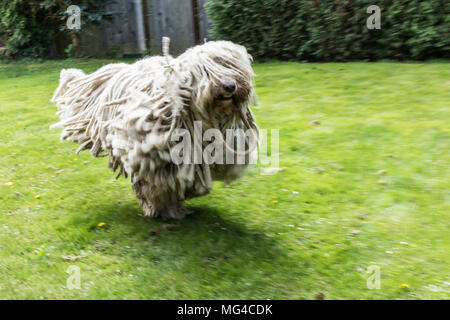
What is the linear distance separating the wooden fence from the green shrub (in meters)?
1.17

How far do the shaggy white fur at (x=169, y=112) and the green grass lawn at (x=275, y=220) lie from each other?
0.54 metres

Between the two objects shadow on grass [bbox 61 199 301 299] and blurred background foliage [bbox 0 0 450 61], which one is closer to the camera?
shadow on grass [bbox 61 199 301 299]

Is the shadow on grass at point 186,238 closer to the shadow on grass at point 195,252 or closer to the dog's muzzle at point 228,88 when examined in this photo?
the shadow on grass at point 195,252

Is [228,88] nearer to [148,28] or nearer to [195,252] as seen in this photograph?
[195,252]

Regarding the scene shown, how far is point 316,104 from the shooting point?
25.3ft

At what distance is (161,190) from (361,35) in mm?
7079

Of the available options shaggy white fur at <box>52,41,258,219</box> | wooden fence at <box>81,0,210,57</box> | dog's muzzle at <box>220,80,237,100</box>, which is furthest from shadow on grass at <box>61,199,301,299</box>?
wooden fence at <box>81,0,210,57</box>

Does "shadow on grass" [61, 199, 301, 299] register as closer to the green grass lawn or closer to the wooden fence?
the green grass lawn

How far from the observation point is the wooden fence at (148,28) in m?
12.7

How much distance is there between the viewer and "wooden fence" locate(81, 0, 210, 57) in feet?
41.7

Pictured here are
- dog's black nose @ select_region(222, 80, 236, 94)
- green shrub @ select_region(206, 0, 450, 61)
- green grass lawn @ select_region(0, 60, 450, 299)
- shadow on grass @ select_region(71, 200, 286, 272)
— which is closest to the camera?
dog's black nose @ select_region(222, 80, 236, 94)

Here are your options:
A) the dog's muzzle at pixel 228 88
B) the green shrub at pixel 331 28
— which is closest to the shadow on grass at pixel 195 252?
the dog's muzzle at pixel 228 88

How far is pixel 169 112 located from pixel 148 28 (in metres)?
10.4

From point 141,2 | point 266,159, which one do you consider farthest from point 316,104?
point 141,2
